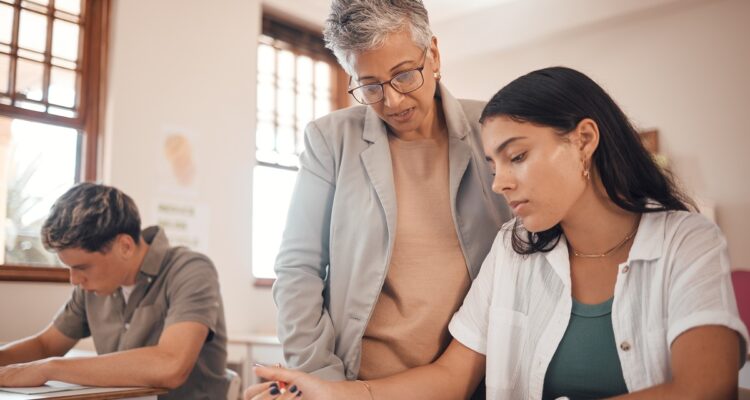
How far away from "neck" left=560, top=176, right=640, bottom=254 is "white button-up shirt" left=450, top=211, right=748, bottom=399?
0.16 ft

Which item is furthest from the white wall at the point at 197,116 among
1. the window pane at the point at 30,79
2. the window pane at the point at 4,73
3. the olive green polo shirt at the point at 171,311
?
the olive green polo shirt at the point at 171,311

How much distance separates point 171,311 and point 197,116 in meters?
2.58

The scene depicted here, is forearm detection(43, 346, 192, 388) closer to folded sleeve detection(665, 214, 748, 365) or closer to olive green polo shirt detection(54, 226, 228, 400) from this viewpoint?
olive green polo shirt detection(54, 226, 228, 400)

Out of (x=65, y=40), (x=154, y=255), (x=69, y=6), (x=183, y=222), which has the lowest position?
(x=154, y=255)

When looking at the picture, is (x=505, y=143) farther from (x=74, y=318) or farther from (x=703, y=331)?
(x=74, y=318)

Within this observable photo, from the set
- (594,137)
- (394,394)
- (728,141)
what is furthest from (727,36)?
(394,394)

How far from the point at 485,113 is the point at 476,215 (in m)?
0.30

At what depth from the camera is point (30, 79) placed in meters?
3.87

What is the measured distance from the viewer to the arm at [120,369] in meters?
1.96

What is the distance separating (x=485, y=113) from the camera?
1.34 m

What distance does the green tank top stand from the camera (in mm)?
1209

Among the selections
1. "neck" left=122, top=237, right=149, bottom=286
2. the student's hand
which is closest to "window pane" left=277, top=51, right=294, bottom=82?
"neck" left=122, top=237, right=149, bottom=286

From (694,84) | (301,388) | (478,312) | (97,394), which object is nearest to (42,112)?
(97,394)

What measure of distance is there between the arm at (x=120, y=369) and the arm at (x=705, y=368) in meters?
1.44
